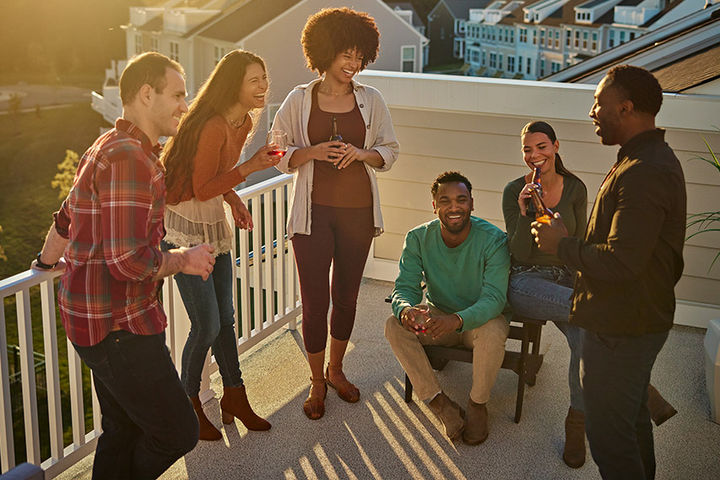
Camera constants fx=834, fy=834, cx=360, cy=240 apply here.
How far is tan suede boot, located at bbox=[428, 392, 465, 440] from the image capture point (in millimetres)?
3342

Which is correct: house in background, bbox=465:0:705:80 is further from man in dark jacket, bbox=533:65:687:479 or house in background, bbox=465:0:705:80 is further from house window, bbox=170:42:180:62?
man in dark jacket, bbox=533:65:687:479

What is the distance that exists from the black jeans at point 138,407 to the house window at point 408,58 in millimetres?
28998

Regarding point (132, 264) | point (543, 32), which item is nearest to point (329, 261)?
point (132, 264)

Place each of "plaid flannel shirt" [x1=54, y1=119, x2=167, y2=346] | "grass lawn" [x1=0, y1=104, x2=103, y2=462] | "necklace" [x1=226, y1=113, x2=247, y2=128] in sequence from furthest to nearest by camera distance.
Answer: "grass lawn" [x1=0, y1=104, x2=103, y2=462] → "necklace" [x1=226, y1=113, x2=247, y2=128] → "plaid flannel shirt" [x1=54, y1=119, x2=167, y2=346]

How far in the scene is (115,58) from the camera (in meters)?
36.5

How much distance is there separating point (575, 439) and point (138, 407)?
1.75 m

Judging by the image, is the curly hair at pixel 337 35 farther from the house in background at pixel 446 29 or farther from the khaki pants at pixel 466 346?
the house in background at pixel 446 29

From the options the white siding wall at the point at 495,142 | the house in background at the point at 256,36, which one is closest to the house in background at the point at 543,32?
the house in background at the point at 256,36

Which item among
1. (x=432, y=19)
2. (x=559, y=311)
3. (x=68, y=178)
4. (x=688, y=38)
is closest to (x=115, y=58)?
(x=68, y=178)

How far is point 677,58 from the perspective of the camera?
6.04 meters

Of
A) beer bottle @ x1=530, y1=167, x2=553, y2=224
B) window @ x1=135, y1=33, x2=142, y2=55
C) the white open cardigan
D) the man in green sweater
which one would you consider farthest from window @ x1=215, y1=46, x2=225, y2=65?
beer bottle @ x1=530, y1=167, x2=553, y2=224

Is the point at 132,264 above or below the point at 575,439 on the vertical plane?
above

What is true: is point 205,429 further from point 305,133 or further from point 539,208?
point 539,208

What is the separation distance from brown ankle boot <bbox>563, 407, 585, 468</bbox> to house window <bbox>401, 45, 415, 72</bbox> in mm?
28184
